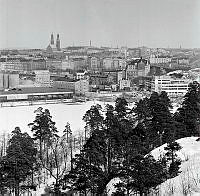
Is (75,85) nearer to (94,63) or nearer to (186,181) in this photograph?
(94,63)

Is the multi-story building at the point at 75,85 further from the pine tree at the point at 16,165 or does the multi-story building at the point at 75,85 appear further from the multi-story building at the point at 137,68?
the pine tree at the point at 16,165

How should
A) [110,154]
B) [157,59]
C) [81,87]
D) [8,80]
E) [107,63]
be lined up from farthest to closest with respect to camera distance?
1. [157,59]
2. [107,63]
3. [8,80]
4. [81,87]
5. [110,154]

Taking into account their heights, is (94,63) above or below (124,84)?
above

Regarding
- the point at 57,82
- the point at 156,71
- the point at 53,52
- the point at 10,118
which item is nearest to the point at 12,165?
the point at 10,118

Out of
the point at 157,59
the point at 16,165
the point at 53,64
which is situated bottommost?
the point at 16,165

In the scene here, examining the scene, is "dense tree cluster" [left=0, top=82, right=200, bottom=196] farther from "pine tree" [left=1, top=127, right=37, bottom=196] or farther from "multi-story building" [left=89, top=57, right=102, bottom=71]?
"multi-story building" [left=89, top=57, right=102, bottom=71]

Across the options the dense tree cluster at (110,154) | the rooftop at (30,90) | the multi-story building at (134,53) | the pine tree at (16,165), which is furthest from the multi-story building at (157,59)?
the pine tree at (16,165)

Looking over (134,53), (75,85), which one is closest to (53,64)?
(134,53)
